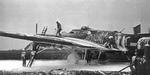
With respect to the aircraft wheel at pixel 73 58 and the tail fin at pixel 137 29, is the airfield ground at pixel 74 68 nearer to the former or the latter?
the aircraft wheel at pixel 73 58

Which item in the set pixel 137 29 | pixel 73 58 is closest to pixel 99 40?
pixel 73 58

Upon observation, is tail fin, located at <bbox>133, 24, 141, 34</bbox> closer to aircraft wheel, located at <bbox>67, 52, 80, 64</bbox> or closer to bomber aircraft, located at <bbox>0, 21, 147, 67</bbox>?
bomber aircraft, located at <bbox>0, 21, 147, 67</bbox>

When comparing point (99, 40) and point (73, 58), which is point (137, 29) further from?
point (73, 58)

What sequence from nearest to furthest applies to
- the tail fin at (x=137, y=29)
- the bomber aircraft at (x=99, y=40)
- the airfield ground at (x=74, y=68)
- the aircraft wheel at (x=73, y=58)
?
the airfield ground at (x=74, y=68), the bomber aircraft at (x=99, y=40), the aircraft wheel at (x=73, y=58), the tail fin at (x=137, y=29)

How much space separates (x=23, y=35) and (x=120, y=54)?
6792 millimetres

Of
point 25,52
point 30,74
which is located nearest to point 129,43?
point 25,52

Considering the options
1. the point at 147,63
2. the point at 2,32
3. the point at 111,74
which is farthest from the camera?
the point at 2,32

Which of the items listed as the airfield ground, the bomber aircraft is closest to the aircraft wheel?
the airfield ground

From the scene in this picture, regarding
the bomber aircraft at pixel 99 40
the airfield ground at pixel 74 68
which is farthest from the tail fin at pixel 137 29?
the airfield ground at pixel 74 68

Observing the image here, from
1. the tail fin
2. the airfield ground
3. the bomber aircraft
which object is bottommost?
the airfield ground

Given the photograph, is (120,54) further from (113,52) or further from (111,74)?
(111,74)

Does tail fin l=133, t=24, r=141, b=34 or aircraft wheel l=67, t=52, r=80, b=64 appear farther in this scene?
tail fin l=133, t=24, r=141, b=34

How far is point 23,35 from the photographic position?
1378 centimetres

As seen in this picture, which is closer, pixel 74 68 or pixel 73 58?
pixel 74 68
